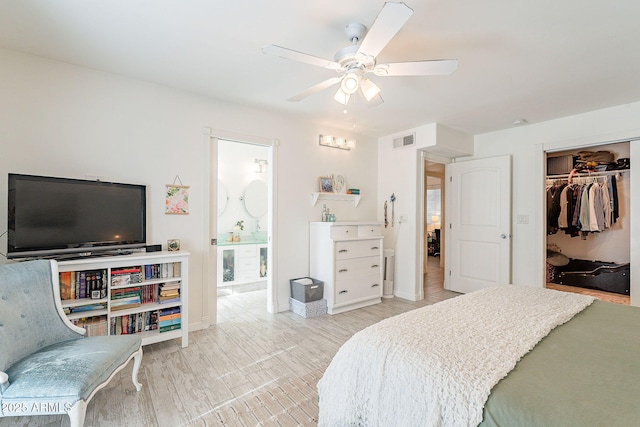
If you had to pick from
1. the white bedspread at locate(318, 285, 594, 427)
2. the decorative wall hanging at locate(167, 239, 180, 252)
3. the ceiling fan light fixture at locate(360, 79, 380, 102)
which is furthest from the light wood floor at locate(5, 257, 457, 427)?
the ceiling fan light fixture at locate(360, 79, 380, 102)

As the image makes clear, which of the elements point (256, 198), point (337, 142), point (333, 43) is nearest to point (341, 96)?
point (333, 43)

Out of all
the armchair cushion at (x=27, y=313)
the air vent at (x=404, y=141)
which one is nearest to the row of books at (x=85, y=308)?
the armchair cushion at (x=27, y=313)

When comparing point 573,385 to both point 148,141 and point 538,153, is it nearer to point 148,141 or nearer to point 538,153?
point 148,141

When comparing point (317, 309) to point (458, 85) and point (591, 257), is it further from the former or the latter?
point (591, 257)

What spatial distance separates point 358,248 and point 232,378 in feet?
6.88

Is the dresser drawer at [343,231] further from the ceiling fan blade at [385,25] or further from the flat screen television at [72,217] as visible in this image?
the ceiling fan blade at [385,25]

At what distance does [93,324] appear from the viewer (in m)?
2.24

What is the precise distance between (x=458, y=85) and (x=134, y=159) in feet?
10.1

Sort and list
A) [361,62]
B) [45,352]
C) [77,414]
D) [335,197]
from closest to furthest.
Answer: [77,414] < [45,352] < [361,62] < [335,197]

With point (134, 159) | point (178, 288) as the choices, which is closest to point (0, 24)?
point (134, 159)

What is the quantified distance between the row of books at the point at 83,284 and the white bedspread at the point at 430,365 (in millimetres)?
1902

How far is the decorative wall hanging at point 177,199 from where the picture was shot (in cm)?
287

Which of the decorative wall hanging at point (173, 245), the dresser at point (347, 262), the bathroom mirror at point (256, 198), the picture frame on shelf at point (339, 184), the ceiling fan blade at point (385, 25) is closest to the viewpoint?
the ceiling fan blade at point (385, 25)

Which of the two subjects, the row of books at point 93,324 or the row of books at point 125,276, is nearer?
the row of books at point 93,324
